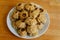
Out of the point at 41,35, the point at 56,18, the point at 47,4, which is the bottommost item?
the point at 41,35

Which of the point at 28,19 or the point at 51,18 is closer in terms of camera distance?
the point at 28,19

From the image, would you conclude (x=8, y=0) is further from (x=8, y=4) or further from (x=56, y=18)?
(x=56, y=18)

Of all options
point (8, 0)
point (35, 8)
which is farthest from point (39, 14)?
point (8, 0)
